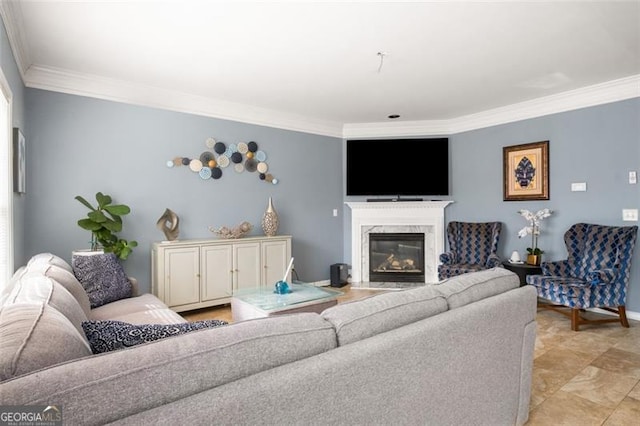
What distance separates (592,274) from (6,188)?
5.00 meters

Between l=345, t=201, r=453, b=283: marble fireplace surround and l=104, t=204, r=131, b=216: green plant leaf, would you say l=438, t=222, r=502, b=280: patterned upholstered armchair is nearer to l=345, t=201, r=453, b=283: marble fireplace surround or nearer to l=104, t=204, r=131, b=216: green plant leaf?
l=345, t=201, r=453, b=283: marble fireplace surround

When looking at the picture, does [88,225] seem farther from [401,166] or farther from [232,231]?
[401,166]

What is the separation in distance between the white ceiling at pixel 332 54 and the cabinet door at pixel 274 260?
1723 millimetres

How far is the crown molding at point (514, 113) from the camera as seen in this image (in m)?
3.73

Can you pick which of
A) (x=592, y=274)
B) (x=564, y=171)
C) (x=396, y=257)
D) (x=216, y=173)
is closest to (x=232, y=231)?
(x=216, y=173)

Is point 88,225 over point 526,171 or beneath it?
beneath

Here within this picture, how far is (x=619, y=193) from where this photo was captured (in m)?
3.74

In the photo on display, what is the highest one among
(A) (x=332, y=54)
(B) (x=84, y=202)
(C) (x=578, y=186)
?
(A) (x=332, y=54)

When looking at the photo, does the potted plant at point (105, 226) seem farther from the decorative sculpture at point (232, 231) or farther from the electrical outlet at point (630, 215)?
the electrical outlet at point (630, 215)

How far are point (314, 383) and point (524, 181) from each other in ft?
14.9

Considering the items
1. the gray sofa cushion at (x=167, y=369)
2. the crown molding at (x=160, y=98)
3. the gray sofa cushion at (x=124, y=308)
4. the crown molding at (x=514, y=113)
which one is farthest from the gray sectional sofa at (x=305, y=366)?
the crown molding at (x=514, y=113)

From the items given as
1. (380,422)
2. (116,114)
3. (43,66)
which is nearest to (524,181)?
(380,422)

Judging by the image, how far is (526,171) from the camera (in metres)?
4.52

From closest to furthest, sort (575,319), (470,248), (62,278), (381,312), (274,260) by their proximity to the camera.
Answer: (381,312)
(62,278)
(575,319)
(274,260)
(470,248)
